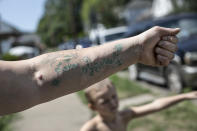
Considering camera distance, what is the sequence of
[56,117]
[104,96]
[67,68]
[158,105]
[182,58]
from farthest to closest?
[182,58], [56,117], [158,105], [104,96], [67,68]

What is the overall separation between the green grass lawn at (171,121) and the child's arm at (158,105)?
200 centimetres

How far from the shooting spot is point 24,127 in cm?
604

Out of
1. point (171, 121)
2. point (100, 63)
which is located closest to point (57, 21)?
point (171, 121)

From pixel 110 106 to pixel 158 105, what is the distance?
427 millimetres

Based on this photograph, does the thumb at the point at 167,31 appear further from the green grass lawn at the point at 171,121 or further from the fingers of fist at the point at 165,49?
the green grass lawn at the point at 171,121

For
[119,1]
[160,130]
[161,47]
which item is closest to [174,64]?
[160,130]

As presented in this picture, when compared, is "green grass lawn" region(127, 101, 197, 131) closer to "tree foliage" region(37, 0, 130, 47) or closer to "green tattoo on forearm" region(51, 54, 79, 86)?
"tree foliage" region(37, 0, 130, 47)

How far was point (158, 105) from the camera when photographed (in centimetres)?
285

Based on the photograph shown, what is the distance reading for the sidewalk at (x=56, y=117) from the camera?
5797mm

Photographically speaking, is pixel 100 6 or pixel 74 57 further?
pixel 100 6

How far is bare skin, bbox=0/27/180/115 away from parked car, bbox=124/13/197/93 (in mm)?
4699

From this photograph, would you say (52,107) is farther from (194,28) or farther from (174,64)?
(194,28)

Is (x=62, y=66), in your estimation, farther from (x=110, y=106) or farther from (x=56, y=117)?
(x=56, y=117)

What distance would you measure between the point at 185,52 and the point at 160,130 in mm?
2414
